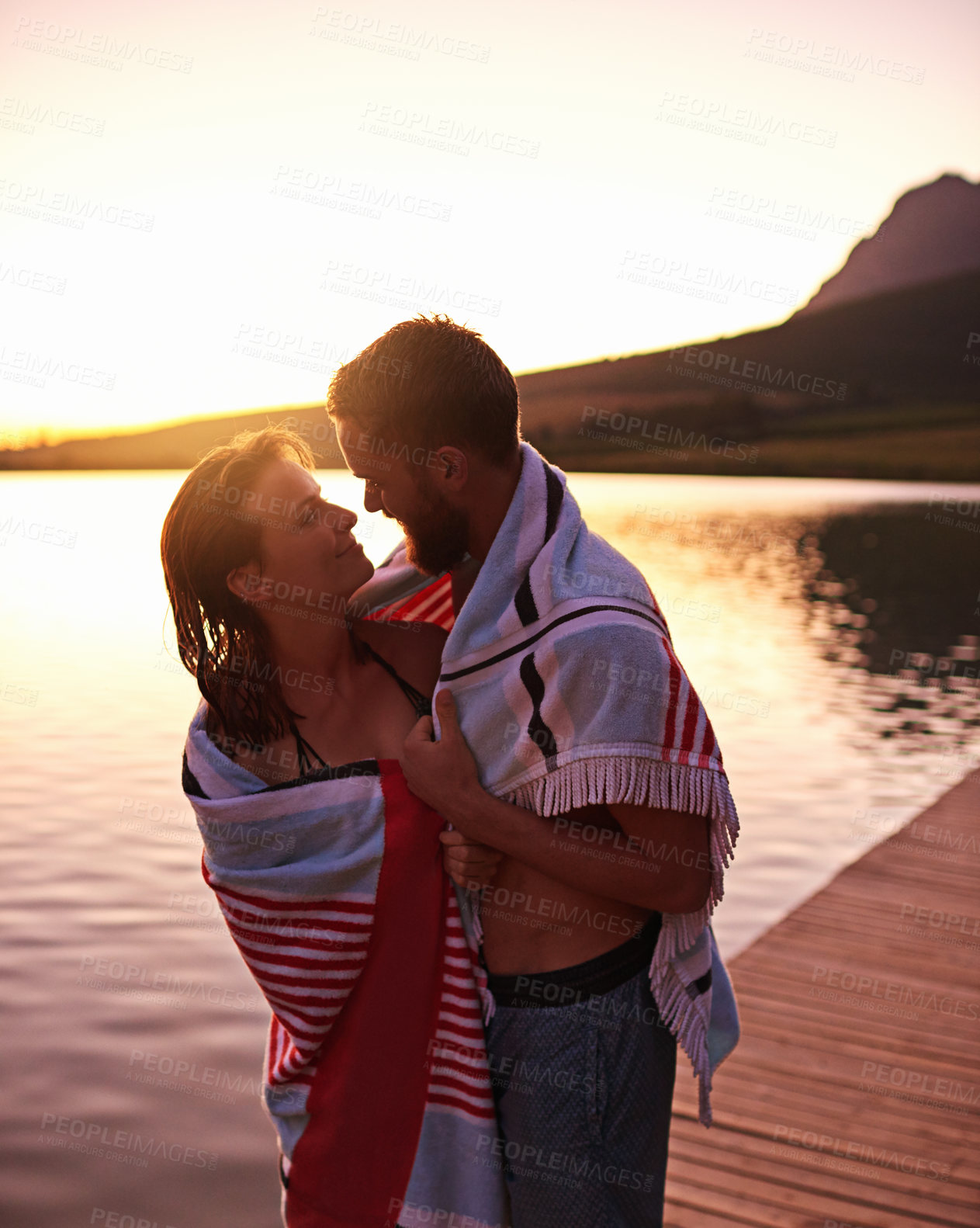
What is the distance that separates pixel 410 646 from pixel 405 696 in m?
0.14

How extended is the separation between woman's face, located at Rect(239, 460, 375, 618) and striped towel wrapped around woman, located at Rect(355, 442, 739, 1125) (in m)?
0.35

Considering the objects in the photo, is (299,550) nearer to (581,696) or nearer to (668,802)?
(581,696)

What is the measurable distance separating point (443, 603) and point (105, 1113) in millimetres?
3143

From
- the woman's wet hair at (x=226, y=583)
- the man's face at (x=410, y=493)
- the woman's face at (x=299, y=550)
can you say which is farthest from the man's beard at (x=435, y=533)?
the woman's wet hair at (x=226, y=583)

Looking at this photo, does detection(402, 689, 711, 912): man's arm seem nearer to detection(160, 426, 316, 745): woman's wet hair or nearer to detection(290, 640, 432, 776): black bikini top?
detection(290, 640, 432, 776): black bikini top

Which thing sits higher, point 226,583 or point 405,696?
point 226,583

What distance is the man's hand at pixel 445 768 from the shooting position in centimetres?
165

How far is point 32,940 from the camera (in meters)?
5.45

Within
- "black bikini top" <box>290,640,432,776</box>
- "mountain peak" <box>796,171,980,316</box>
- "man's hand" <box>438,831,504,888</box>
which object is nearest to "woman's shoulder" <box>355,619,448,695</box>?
"black bikini top" <box>290,640,432,776</box>

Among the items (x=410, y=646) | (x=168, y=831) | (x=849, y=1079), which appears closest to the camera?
(x=410, y=646)

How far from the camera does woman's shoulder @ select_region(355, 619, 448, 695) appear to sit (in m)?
2.09

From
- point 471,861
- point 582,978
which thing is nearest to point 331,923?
point 471,861

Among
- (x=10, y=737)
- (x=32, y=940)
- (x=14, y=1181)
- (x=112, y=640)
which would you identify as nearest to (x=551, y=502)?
(x=14, y=1181)

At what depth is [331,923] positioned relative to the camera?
1717mm
